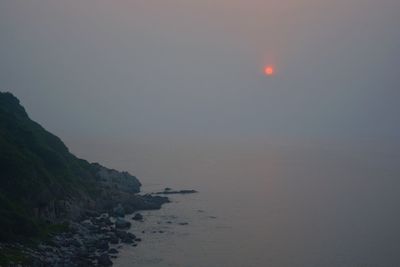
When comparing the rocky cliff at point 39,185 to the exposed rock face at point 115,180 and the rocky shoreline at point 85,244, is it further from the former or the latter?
the rocky shoreline at point 85,244

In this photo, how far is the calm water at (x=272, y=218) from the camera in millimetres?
46969

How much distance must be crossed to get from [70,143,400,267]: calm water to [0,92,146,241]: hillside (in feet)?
26.5

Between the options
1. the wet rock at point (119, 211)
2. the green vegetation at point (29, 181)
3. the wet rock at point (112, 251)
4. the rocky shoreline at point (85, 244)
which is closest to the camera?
the rocky shoreline at point (85, 244)

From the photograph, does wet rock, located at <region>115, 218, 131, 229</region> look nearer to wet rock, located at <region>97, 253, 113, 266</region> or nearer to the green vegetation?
the green vegetation

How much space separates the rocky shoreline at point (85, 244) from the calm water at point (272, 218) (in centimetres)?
161

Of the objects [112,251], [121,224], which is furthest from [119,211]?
[112,251]

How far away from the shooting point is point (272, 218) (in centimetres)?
6675

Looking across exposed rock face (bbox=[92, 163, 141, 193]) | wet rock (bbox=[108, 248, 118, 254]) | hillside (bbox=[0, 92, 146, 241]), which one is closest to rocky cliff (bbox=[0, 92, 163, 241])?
hillside (bbox=[0, 92, 146, 241])

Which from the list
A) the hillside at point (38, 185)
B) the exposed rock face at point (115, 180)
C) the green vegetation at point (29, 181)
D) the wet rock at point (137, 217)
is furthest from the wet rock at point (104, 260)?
the exposed rock face at point (115, 180)

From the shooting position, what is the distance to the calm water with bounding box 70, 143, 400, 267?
47.0 m

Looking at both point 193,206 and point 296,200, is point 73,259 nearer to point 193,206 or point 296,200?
point 193,206

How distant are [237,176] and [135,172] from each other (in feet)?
87.1

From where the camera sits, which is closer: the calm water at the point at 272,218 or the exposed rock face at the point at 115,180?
the calm water at the point at 272,218

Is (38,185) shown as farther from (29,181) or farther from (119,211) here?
(119,211)
